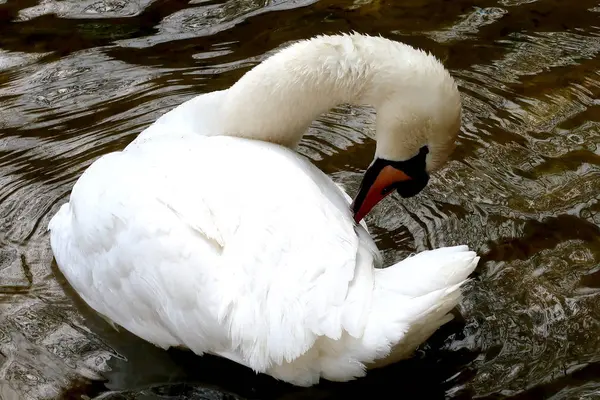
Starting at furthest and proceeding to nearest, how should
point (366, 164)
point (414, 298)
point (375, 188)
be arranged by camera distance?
point (366, 164)
point (375, 188)
point (414, 298)

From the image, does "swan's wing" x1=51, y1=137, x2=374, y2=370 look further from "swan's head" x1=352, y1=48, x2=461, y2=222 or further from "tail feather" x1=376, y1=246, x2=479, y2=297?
"swan's head" x1=352, y1=48, x2=461, y2=222

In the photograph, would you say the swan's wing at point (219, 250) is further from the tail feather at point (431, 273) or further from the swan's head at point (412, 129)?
the swan's head at point (412, 129)

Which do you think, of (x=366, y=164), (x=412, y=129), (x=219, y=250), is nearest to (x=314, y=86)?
(x=412, y=129)

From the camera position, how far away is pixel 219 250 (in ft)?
12.5

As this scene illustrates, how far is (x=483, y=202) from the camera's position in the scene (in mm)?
5176

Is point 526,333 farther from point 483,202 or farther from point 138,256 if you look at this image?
point 138,256

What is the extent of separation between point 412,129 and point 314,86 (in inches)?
21.3

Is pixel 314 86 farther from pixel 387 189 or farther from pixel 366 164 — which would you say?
pixel 366 164

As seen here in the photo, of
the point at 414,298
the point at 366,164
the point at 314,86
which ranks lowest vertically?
the point at 366,164

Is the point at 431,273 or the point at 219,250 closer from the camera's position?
the point at 431,273

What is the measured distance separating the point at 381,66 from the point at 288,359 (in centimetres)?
174

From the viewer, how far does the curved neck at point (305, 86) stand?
15.4ft

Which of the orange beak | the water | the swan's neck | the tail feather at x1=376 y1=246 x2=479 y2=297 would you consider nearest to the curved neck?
the swan's neck

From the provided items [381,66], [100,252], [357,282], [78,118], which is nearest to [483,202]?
[381,66]
